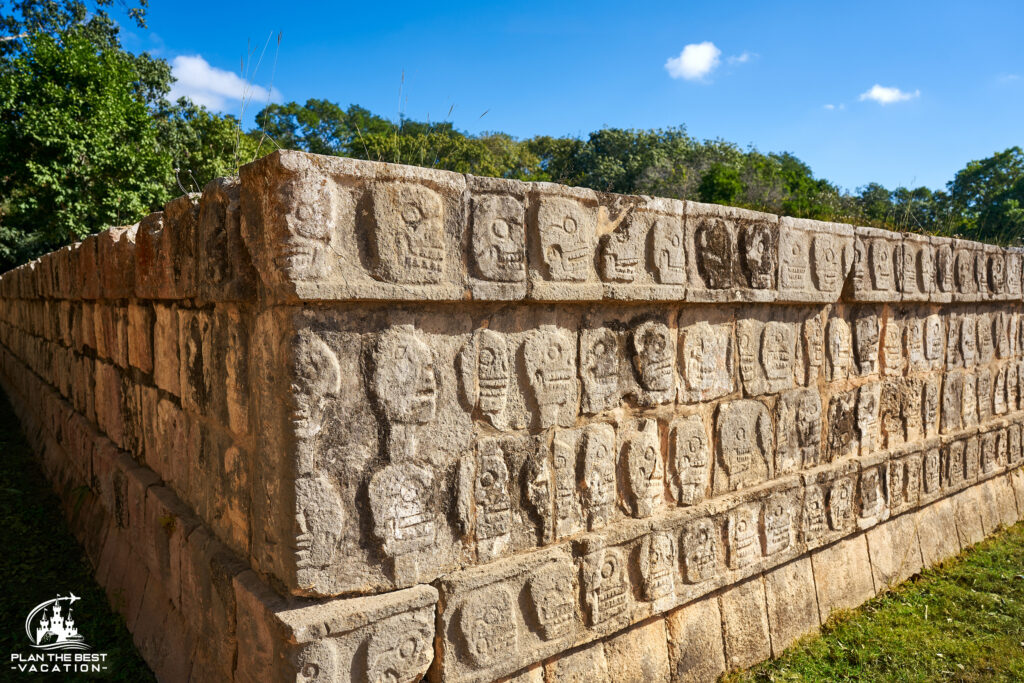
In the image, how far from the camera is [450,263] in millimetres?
1827

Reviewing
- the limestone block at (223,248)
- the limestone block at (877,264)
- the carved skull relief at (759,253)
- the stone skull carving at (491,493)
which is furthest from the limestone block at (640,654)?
the limestone block at (877,264)

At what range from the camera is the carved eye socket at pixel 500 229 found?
6.26ft

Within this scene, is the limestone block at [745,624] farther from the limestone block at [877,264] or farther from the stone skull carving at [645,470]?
the limestone block at [877,264]

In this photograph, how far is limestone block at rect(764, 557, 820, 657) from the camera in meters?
2.85

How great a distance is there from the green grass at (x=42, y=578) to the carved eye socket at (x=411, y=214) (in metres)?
1.94

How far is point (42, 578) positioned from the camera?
10.6ft

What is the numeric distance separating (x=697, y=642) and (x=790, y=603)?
0.66 metres

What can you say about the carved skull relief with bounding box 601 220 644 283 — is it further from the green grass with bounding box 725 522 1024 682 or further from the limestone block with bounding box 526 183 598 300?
the green grass with bounding box 725 522 1024 682

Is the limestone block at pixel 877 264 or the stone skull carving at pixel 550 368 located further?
the limestone block at pixel 877 264

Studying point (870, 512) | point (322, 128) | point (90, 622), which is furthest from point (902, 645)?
point (322, 128)

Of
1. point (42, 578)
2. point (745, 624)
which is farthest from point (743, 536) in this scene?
point (42, 578)

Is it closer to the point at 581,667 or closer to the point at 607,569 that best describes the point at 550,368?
the point at 607,569

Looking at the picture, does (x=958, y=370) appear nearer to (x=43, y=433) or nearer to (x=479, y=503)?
(x=479, y=503)

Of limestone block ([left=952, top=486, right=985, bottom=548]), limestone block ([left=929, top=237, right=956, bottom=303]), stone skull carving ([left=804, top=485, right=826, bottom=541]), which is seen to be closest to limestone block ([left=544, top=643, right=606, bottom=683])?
stone skull carving ([left=804, top=485, right=826, bottom=541])
